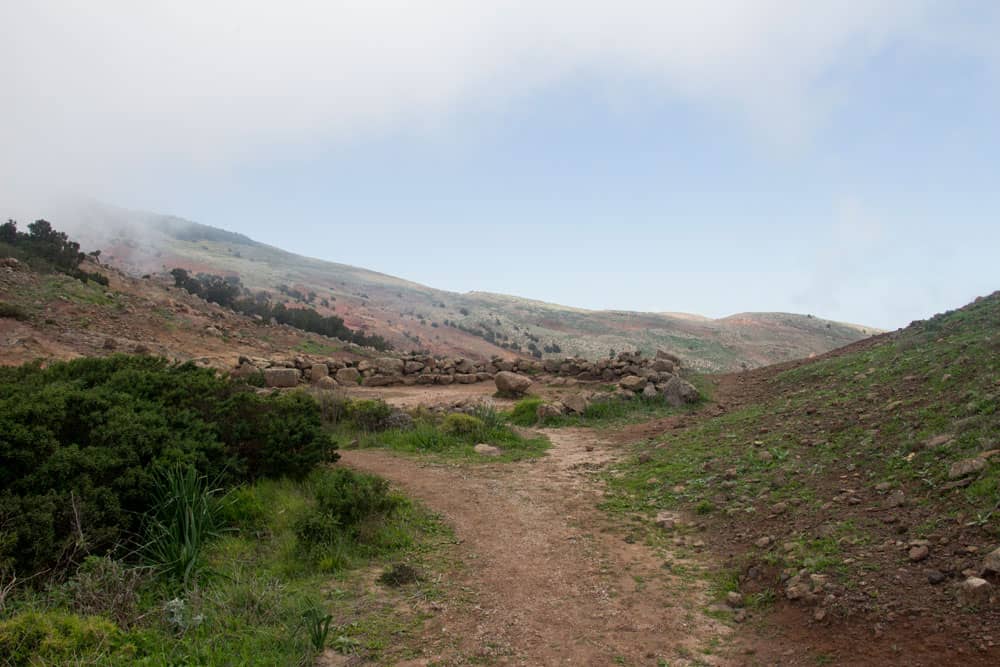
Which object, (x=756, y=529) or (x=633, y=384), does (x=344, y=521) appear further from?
(x=633, y=384)

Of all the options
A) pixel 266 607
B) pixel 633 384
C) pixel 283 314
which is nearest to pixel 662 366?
pixel 633 384

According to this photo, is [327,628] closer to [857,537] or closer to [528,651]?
[528,651]

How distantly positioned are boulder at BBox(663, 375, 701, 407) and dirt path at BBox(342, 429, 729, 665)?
6.59 meters

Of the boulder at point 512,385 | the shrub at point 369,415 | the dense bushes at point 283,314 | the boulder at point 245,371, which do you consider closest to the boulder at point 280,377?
the boulder at point 245,371

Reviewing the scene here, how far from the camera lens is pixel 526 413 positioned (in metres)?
13.5

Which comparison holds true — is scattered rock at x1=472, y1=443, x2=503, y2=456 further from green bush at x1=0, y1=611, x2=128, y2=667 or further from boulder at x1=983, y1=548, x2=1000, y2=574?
boulder at x1=983, y1=548, x2=1000, y2=574

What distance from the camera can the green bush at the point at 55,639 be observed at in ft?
10.6

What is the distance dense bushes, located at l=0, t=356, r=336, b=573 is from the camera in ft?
14.7

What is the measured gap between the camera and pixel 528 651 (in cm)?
404

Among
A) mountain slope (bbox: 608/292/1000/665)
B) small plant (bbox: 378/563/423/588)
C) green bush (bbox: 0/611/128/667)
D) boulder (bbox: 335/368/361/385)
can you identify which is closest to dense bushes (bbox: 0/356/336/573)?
green bush (bbox: 0/611/128/667)

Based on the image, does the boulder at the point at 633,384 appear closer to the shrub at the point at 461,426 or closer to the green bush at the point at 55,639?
the shrub at the point at 461,426

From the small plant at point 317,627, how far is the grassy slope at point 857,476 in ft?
10.5

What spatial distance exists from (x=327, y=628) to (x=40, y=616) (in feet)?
5.21

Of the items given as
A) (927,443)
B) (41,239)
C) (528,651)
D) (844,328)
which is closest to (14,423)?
(528,651)
